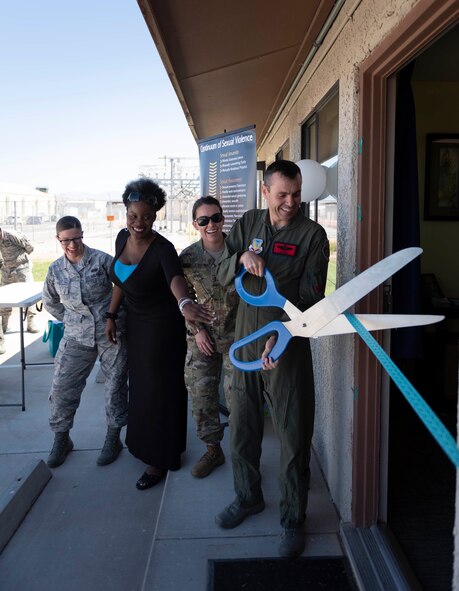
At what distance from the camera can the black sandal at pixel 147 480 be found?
2.99 metres

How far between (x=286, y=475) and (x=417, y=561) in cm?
68

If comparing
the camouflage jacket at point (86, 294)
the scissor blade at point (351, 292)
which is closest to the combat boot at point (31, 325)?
the camouflage jacket at point (86, 294)

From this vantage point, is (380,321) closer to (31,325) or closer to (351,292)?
(351,292)

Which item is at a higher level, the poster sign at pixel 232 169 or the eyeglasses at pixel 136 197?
the poster sign at pixel 232 169

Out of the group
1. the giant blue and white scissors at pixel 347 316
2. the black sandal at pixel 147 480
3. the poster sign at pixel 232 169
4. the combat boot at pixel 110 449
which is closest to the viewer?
the giant blue and white scissors at pixel 347 316

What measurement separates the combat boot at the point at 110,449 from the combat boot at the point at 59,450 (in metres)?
0.25

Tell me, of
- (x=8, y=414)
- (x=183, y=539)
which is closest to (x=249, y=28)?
(x=183, y=539)

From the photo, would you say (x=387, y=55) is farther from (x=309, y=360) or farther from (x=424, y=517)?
(x=424, y=517)

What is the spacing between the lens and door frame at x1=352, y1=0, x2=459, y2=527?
1953mm

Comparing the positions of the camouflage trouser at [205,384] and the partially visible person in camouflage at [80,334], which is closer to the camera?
the camouflage trouser at [205,384]

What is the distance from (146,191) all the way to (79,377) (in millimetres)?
1310

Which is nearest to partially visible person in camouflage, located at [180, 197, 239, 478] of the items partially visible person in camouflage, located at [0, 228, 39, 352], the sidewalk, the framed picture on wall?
the sidewalk

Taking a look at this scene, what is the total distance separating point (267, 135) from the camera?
6.86 meters

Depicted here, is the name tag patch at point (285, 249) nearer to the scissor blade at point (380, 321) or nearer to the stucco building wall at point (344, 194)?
the stucco building wall at point (344, 194)
